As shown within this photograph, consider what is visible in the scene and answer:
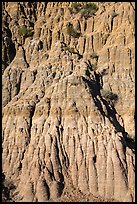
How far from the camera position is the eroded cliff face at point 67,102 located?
29.8m

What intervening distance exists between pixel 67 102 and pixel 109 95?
5.22 m

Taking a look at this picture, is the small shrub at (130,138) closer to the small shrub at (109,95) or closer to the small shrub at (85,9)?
the small shrub at (109,95)

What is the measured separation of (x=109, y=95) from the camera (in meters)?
37.2

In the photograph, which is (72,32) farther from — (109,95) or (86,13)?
(109,95)

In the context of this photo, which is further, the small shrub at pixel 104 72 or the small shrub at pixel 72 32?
the small shrub at pixel 72 32

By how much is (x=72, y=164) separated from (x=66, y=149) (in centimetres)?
145

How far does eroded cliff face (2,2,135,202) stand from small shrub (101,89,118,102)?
26cm

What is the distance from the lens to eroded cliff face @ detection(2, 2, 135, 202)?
97.9ft

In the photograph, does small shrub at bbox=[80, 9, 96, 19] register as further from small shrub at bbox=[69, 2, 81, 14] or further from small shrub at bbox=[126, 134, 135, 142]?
small shrub at bbox=[126, 134, 135, 142]

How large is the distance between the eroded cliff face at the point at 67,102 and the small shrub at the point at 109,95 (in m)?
0.26

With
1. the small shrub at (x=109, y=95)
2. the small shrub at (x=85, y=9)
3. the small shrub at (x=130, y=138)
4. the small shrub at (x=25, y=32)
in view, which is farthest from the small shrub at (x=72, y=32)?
the small shrub at (x=130, y=138)

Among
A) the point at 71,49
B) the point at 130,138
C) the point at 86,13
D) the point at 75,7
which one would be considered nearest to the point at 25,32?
the point at 71,49

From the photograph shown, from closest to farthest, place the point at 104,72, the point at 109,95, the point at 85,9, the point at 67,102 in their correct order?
the point at 67,102 → the point at 109,95 → the point at 104,72 → the point at 85,9

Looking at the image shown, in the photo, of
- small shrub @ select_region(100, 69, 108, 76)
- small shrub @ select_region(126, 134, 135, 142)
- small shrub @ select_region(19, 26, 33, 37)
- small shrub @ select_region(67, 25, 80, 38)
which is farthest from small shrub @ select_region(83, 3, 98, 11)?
small shrub @ select_region(126, 134, 135, 142)
